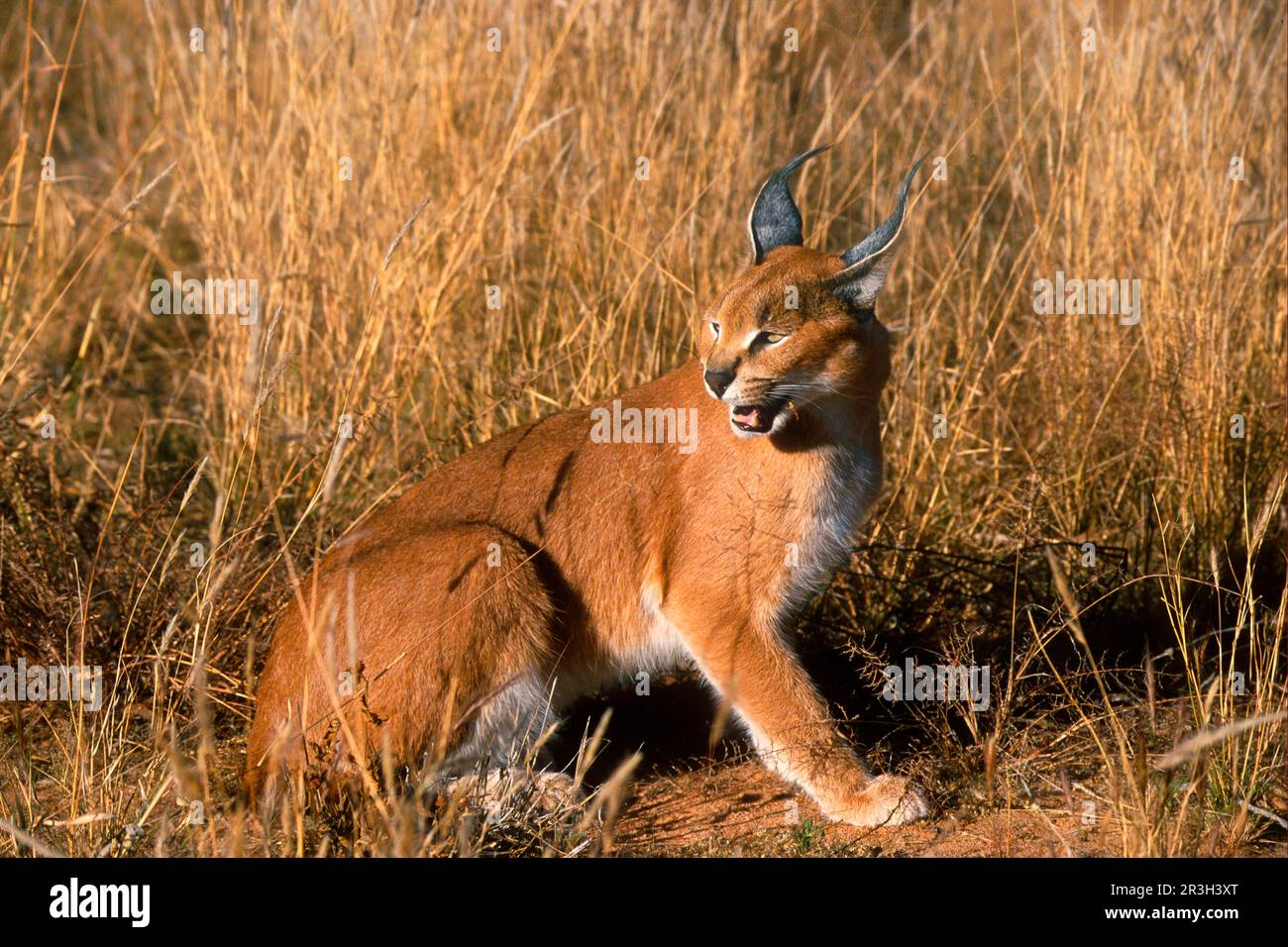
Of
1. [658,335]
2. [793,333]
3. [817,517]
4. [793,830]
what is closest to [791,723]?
[793,830]

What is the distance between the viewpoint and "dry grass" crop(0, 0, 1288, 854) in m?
4.97

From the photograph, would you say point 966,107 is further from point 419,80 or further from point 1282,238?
point 419,80

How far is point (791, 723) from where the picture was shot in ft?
15.1

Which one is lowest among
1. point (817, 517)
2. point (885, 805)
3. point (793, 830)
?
point (793, 830)

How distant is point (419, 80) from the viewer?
248 inches

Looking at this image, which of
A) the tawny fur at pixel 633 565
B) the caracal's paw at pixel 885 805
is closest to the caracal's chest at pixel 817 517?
the tawny fur at pixel 633 565

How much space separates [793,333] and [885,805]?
156 centimetres

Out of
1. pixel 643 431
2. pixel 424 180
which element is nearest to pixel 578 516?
pixel 643 431

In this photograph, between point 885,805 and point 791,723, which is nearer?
point 885,805

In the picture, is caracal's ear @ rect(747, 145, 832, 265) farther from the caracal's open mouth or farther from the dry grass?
the dry grass

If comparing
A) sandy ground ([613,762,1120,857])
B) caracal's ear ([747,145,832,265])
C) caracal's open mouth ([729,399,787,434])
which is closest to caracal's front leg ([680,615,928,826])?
sandy ground ([613,762,1120,857])

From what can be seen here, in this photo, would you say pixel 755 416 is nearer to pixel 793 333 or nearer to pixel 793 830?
pixel 793 333

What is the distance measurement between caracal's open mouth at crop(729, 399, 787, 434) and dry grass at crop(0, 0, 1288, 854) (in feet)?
2.76

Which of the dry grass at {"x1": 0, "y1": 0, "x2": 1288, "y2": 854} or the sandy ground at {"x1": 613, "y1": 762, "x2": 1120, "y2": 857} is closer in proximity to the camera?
the sandy ground at {"x1": 613, "y1": 762, "x2": 1120, "y2": 857}
